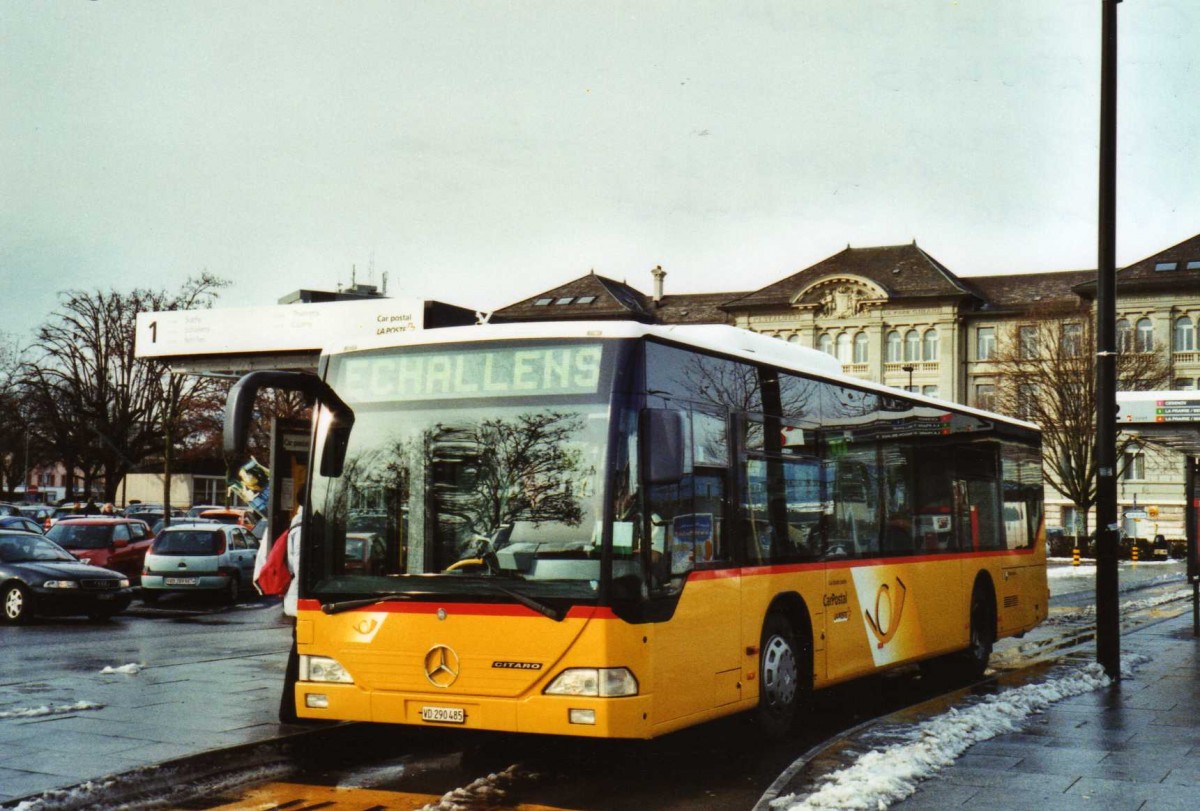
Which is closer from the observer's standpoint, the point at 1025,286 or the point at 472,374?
the point at 472,374

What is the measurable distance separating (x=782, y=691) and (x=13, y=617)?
14924mm

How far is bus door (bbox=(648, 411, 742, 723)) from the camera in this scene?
8109 millimetres

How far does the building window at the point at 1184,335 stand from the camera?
3105 inches

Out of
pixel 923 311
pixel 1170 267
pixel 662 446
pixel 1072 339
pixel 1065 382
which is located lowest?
pixel 662 446

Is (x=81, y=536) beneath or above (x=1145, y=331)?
beneath

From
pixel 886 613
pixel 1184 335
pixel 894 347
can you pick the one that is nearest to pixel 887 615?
pixel 886 613

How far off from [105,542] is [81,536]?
0.49 meters

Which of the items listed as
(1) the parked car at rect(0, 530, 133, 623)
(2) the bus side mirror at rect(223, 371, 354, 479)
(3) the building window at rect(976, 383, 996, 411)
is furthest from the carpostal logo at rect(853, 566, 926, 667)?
(3) the building window at rect(976, 383, 996, 411)

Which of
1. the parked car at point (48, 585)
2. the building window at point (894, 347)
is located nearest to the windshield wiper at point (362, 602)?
the parked car at point (48, 585)

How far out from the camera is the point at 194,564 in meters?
26.0

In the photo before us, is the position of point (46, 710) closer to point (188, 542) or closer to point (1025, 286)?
point (188, 542)

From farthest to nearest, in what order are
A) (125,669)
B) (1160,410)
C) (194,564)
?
(194,564)
(1160,410)
(125,669)

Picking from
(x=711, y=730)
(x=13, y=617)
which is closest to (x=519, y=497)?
(x=711, y=730)

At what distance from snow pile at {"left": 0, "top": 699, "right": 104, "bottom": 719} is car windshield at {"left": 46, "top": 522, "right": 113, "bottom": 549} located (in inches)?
744
